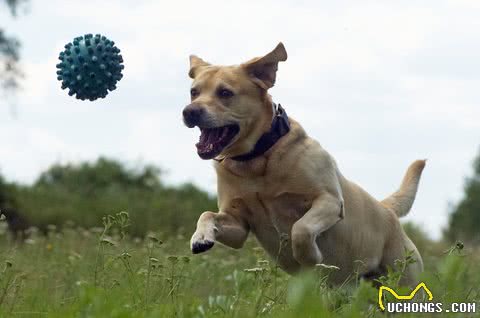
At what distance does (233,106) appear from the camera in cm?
593

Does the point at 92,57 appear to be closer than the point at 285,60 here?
Yes

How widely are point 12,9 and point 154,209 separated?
15.8 feet

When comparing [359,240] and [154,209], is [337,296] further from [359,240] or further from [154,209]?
[154,209]

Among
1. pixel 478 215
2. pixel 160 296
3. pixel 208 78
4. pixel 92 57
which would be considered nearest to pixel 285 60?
pixel 208 78

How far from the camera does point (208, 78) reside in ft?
20.0

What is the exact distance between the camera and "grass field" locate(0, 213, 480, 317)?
9.65ft

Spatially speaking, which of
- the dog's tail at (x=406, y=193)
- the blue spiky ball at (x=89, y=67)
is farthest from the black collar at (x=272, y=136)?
the dog's tail at (x=406, y=193)

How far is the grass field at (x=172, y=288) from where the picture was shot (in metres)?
2.94

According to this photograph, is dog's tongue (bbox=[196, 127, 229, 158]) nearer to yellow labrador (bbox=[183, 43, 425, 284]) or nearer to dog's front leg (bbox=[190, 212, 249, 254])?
yellow labrador (bbox=[183, 43, 425, 284])

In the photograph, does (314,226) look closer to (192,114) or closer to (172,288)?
(192,114)

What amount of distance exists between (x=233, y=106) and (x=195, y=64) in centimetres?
63

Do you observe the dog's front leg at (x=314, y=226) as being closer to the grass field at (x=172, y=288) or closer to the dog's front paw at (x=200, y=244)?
the grass field at (x=172, y=288)

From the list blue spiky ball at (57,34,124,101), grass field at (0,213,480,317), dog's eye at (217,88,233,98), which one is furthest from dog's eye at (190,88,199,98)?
grass field at (0,213,480,317)

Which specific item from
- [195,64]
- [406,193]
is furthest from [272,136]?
[406,193]
